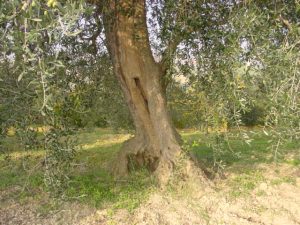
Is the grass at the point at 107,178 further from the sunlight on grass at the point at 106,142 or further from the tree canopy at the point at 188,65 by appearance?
the sunlight on grass at the point at 106,142

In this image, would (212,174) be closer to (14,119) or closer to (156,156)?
(156,156)

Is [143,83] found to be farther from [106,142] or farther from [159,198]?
[106,142]

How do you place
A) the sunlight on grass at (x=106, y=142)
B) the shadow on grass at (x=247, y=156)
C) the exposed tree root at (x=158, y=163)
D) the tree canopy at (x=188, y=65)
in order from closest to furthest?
1. the tree canopy at (x=188, y=65)
2. the exposed tree root at (x=158, y=163)
3. the shadow on grass at (x=247, y=156)
4. the sunlight on grass at (x=106, y=142)

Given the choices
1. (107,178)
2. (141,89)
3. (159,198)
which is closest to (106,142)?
(107,178)

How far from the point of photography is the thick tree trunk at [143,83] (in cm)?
637

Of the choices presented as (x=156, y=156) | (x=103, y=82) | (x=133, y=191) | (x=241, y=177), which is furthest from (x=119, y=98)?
(x=241, y=177)

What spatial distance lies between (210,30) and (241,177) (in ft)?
10.0

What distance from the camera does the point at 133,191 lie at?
6648 mm

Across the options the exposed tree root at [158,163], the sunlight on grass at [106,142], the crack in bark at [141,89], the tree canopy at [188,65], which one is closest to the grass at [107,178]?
the exposed tree root at [158,163]

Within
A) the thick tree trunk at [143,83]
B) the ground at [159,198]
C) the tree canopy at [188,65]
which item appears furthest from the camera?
the thick tree trunk at [143,83]

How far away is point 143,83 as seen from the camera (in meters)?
6.81

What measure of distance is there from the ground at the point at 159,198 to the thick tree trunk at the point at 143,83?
0.40 m

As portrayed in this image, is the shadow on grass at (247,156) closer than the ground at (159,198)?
No

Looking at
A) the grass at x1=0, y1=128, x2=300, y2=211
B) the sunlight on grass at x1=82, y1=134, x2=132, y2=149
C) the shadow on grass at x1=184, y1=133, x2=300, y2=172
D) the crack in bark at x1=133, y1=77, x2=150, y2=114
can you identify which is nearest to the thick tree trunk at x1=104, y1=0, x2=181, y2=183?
the crack in bark at x1=133, y1=77, x2=150, y2=114
